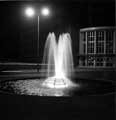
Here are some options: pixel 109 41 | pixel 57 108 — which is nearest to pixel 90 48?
pixel 109 41

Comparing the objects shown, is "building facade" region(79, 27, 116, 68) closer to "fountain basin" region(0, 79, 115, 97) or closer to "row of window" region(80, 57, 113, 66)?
"row of window" region(80, 57, 113, 66)

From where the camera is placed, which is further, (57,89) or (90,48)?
(90,48)

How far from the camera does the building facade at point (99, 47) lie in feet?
82.9

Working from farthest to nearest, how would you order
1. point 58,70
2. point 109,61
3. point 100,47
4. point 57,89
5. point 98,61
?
point 100,47 < point 98,61 < point 109,61 < point 58,70 < point 57,89

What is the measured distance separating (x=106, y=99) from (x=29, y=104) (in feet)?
6.76

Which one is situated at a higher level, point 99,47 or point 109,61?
point 99,47

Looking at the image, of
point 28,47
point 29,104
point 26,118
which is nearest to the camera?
point 26,118

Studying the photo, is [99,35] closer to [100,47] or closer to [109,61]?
[100,47]

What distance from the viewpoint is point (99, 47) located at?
25891mm

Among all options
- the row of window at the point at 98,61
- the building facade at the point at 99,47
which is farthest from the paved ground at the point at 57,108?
the row of window at the point at 98,61

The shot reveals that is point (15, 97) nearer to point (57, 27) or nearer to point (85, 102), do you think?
point (85, 102)

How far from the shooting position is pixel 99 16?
101 feet

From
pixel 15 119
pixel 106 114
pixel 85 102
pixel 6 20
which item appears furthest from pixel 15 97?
pixel 6 20

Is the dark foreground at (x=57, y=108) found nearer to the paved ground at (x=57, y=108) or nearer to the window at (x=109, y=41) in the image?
the paved ground at (x=57, y=108)
